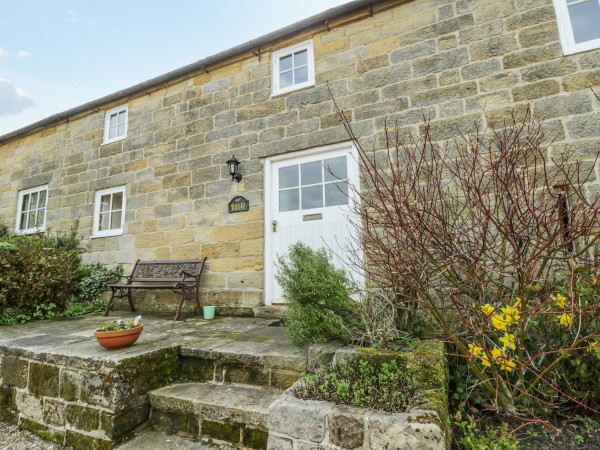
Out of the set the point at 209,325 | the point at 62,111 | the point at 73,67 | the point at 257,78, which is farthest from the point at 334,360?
the point at 73,67

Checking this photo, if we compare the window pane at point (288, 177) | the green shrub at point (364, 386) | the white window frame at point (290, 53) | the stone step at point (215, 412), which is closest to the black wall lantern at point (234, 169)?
the window pane at point (288, 177)

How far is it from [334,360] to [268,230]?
2.84 metres

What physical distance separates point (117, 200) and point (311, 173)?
4439 millimetres

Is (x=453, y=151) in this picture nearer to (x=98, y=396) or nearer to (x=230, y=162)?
(x=230, y=162)

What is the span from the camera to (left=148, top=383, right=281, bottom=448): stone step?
196 cm

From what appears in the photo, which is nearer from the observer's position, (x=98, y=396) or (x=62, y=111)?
(x=98, y=396)

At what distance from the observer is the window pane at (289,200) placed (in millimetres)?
4637

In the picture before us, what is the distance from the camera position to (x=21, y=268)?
16.0 ft

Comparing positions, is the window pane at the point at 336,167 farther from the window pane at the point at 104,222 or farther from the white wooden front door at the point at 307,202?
the window pane at the point at 104,222

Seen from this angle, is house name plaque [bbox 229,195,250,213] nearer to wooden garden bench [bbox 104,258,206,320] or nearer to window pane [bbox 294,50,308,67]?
wooden garden bench [bbox 104,258,206,320]

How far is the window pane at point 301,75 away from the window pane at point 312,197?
1.83 metres

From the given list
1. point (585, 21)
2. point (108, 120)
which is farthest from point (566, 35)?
point (108, 120)

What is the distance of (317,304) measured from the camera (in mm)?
2389

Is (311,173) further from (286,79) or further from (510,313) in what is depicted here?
(510,313)
